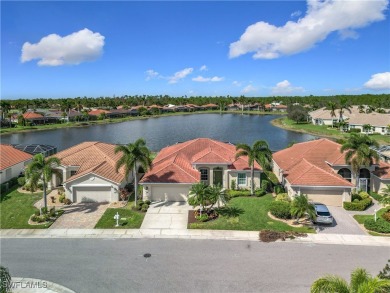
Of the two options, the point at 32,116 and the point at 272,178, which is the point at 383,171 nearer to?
the point at 272,178

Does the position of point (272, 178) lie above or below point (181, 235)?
above

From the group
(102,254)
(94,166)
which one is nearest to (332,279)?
(102,254)

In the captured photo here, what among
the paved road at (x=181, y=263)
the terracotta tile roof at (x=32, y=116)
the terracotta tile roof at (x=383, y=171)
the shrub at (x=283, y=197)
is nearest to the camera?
the paved road at (x=181, y=263)

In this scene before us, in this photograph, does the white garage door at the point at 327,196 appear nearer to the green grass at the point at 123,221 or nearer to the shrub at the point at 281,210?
the shrub at the point at 281,210

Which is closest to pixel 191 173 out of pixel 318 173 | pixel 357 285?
pixel 318 173

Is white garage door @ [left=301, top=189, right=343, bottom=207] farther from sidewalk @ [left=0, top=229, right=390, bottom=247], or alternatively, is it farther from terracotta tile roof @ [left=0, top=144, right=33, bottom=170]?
terracotta tile roof @ [left=0, top=144, right=33, bottom=170]

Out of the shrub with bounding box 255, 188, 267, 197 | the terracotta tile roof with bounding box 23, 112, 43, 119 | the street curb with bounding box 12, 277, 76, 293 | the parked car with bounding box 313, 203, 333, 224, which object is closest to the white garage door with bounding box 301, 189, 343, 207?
the parked car with bounding box 313, 203, 333, 224

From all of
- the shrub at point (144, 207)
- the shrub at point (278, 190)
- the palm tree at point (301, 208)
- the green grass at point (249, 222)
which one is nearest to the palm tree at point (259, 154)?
the shrub at point (278, 190)
